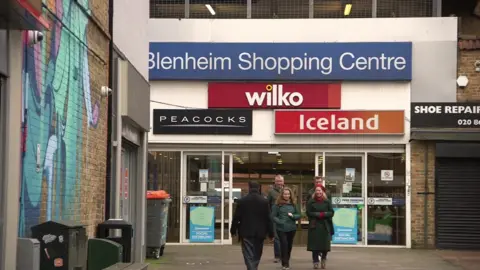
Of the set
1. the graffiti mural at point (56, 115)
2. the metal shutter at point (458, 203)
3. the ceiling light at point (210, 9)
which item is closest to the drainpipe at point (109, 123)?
the graffiti mural at point (56, 115)

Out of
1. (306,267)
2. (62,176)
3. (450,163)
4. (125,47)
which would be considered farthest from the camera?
(450,163)

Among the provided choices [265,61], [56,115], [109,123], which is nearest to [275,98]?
[265,61]

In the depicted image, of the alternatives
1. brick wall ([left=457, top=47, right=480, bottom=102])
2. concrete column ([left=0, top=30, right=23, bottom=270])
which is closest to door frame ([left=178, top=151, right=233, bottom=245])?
brick wall ([left=457, top=47, right=480, bottom=102])

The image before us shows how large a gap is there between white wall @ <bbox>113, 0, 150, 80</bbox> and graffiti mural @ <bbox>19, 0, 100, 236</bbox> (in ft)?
6.21

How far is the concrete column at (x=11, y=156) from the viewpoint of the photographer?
7.20m

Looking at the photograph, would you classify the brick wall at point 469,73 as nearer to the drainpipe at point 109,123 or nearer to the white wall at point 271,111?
the white wall at point 271,111

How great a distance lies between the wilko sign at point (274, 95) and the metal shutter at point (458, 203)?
10.5 feet

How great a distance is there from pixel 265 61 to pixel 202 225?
14.7 feet

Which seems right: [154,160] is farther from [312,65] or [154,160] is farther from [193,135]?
[312,65]

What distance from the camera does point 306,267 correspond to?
14.4m

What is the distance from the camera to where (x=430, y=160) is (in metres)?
18.5

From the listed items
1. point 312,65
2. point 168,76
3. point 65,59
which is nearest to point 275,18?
point 312,65

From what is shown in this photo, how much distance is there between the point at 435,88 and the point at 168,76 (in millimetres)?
6678

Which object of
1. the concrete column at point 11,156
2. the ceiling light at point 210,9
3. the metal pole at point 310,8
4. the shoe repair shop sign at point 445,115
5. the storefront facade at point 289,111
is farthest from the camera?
the ceiling light at point 210,9
